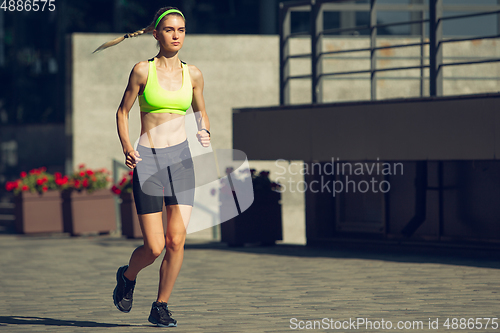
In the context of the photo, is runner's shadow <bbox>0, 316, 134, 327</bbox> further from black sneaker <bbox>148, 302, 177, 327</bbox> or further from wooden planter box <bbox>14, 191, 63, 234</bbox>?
wooden planter box <bbox>14, 191, 63, 234</bbox>

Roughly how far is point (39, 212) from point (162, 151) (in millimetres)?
10426

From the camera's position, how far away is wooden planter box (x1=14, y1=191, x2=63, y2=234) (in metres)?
15.4

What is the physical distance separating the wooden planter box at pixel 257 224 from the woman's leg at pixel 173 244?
6466 millimetres

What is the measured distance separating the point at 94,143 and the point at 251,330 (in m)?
11.7

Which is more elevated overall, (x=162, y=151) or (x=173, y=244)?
(x=162, y=151)

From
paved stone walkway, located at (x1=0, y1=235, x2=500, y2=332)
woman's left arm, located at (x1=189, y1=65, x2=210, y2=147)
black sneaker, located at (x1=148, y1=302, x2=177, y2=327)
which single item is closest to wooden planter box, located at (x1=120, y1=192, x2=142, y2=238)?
paved stone walkway, located at (x1=0, y1=235, x2=500, y2=332)

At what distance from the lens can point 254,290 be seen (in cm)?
771

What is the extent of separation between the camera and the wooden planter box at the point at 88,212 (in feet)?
49.5

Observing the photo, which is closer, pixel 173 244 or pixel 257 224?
pixel 173 244

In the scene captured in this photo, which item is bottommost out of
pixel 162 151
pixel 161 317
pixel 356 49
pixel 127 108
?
pixel 161 317

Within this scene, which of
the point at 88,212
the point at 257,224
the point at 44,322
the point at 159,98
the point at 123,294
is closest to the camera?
the point at 159,98

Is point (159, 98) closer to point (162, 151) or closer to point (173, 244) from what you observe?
point (162, 151)

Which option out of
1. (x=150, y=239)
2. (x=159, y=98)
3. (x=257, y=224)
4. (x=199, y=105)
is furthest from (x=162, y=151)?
(x=257, y=224)

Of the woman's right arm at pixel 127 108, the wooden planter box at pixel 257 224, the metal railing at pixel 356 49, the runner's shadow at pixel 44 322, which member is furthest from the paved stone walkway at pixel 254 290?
the metal railing at pixel 356 49
